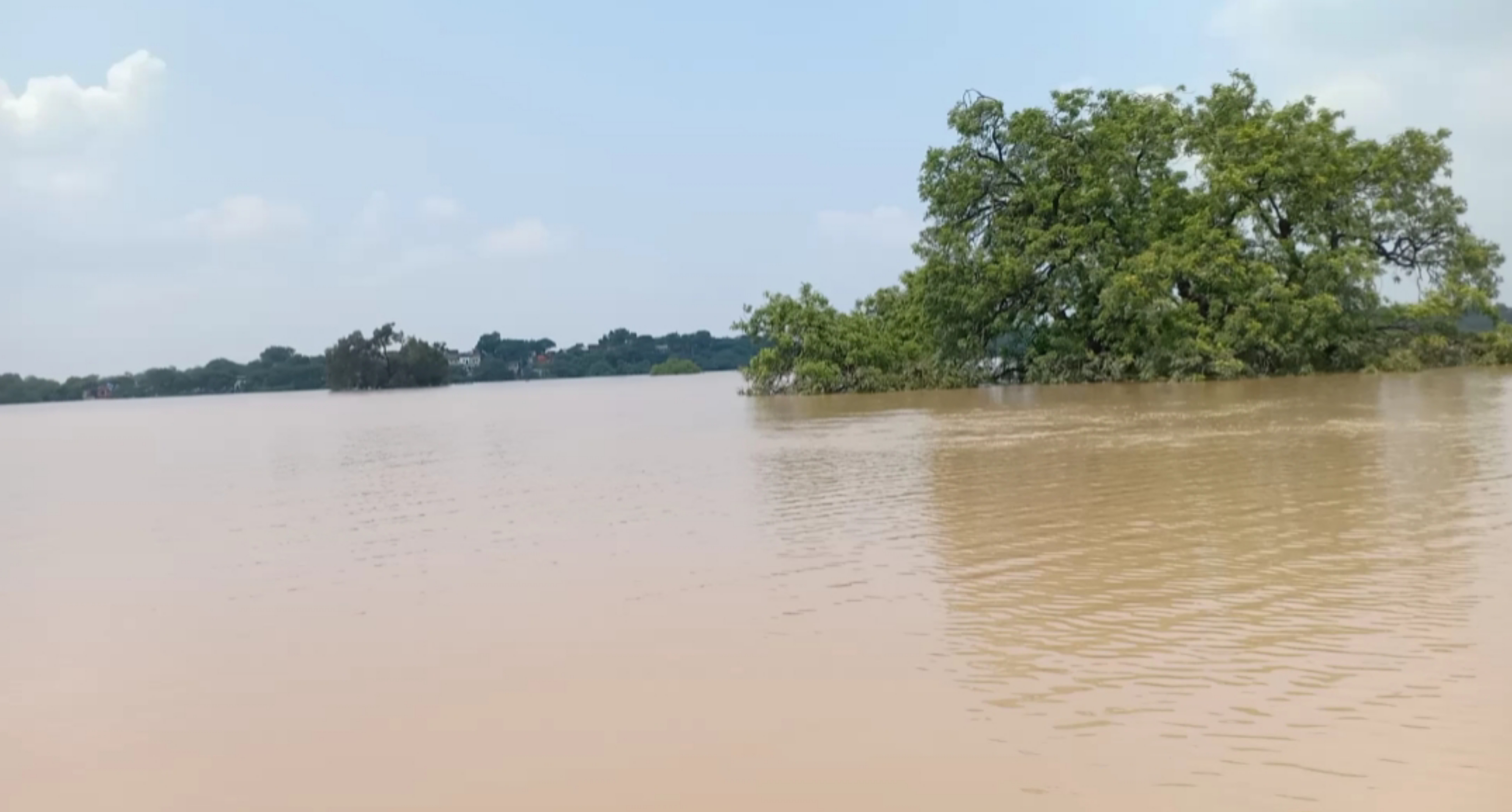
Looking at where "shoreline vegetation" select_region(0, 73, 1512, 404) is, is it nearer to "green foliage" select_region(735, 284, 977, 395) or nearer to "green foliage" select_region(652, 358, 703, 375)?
"green foliage" select_region(735, 284, 977, 395)

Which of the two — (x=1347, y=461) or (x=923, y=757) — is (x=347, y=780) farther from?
(x=1347, y=461)

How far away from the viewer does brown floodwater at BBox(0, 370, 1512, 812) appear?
394 centimetres

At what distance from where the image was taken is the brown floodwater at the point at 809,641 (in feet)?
12.9

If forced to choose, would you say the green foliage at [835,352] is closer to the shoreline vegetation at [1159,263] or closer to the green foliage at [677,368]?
the shoreline vegetation at [1159,263]

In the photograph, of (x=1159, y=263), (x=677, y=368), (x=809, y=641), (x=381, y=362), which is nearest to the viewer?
(x=809, y=641)

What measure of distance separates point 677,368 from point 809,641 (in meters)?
112

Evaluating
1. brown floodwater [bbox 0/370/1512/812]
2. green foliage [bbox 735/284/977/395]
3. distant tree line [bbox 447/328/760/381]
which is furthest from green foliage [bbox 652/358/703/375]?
brown floodwater [bbox 0/370/1512/812]

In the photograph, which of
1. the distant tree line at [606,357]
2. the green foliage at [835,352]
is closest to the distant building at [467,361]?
the distant tree line at [606,357]

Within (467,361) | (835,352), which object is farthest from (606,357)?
(835,352)

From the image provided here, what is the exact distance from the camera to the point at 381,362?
323ft

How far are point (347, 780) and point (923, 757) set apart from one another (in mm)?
2119

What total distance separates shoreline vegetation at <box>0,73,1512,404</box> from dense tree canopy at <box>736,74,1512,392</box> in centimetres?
6

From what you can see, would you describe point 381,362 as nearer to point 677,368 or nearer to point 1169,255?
point 677,368

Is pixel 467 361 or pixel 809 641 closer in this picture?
pixel 809 641
